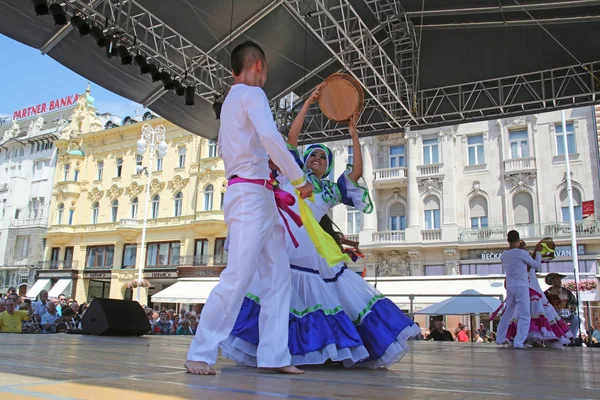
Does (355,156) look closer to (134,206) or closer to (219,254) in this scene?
(219,254)

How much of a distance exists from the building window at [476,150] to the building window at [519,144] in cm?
144

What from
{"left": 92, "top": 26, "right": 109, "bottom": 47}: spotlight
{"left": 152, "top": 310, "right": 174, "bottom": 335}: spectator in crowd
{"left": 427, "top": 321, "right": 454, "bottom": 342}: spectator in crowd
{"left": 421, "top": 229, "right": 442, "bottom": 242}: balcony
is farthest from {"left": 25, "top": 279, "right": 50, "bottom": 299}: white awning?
{"left": 92, "top": 26, "right": 109, "bottom": 47}: spotlight

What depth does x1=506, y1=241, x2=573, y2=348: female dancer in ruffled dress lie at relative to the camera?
8117 millimetres

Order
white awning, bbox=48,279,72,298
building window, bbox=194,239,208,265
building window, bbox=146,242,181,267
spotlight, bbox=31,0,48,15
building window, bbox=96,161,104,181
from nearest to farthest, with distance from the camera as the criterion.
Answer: spotlight, bbox=31,0,48,15, building window, bbox=194,239,208,265, building window, bbox=146,242,181,267, white awning, bbox=48,279,72,298, building window, bbox=96,161,104,181

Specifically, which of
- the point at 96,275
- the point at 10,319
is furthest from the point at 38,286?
the point at 10,319

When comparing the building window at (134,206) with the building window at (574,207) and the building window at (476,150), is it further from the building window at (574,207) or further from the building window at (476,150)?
the building window at (574,207)

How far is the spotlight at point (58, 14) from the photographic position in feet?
27.1

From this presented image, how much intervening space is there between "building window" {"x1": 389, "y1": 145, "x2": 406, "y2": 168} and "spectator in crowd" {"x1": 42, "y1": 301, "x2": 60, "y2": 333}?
20829mm

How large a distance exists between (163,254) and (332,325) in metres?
33.1

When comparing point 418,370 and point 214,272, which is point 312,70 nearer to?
point 418,370

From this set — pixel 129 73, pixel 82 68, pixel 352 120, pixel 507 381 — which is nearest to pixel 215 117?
pixel 129 73

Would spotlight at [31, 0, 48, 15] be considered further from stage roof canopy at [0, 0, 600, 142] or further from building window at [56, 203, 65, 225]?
building window at [56, 203, 65, 225]

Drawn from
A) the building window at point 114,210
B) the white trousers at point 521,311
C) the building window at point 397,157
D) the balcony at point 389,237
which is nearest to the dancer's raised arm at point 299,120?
the white trousers at point 521,311

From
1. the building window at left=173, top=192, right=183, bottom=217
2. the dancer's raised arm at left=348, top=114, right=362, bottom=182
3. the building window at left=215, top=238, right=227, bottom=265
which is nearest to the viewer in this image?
the dancer's raised arm at left=348, top=114, right=362, bottom=182
